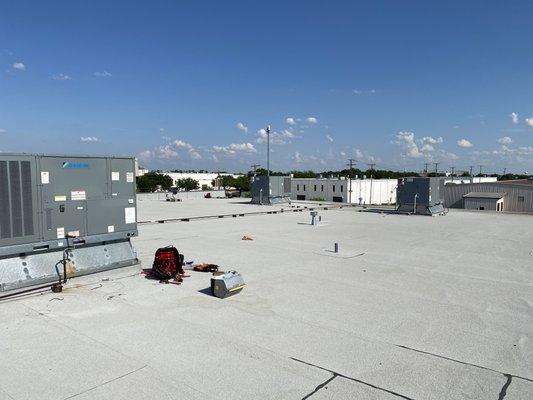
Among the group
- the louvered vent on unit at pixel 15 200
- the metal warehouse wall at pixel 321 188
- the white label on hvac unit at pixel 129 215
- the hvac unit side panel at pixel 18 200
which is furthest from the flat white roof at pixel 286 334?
the metal warehouse wall at pixel 321 188

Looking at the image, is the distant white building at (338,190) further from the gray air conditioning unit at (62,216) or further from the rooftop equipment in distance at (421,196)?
the gray air conditioning unit at (62,216)

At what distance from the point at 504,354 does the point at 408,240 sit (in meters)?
12.5

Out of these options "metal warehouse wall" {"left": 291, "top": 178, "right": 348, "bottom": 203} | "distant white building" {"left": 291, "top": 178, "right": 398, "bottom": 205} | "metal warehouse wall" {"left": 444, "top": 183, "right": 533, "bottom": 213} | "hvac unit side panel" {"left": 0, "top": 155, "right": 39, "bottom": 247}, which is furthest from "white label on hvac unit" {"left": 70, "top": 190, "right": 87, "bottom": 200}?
"metal warehouse wall" {"left": 291, "top": 178, "right": 348, "bottom": 203}

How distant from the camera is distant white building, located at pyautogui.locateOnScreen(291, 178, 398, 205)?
65.1 m

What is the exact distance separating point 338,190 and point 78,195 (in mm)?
56857

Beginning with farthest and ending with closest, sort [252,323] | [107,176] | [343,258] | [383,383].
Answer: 1. [343,258]
2. [107,176]
3. [252,323]
4. [383,383]

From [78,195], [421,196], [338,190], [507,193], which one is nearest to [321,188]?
[338,190]

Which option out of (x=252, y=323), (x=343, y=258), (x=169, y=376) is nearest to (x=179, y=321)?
(x=252, y=323)

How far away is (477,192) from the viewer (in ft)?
147

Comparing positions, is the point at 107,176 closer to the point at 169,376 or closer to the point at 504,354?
the point at 169,376

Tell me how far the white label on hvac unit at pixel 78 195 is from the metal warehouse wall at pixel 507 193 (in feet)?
139

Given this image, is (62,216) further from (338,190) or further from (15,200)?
(338,190)

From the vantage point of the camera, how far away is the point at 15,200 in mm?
9727

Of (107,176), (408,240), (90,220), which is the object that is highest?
(107,176)
